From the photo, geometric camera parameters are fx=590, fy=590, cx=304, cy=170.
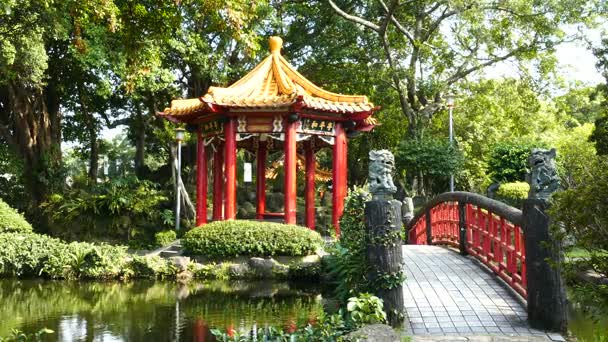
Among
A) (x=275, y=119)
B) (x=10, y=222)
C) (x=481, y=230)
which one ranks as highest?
(x=275, y=119)

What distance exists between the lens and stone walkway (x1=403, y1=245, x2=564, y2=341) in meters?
5.72

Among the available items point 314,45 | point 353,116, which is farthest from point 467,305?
point 314,45

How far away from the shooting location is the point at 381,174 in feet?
22.1

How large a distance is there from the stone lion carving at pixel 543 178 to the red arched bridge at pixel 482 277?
121 millimetres

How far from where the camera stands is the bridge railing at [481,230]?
6988 millimetres

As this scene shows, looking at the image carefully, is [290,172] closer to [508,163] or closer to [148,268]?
[148,268]

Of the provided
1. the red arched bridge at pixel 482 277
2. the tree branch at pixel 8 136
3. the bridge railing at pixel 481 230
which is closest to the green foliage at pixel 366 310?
the red arched bridge at pixel 482 277

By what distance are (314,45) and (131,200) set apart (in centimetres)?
888

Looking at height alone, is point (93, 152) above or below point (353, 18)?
below

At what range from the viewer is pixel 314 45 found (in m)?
22.2

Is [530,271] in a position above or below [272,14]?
below

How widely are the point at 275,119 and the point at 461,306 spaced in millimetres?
8366

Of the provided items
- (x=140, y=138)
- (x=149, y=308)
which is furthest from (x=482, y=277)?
(x=140, y=138)

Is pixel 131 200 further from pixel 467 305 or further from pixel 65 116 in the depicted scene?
pixel 467 305
